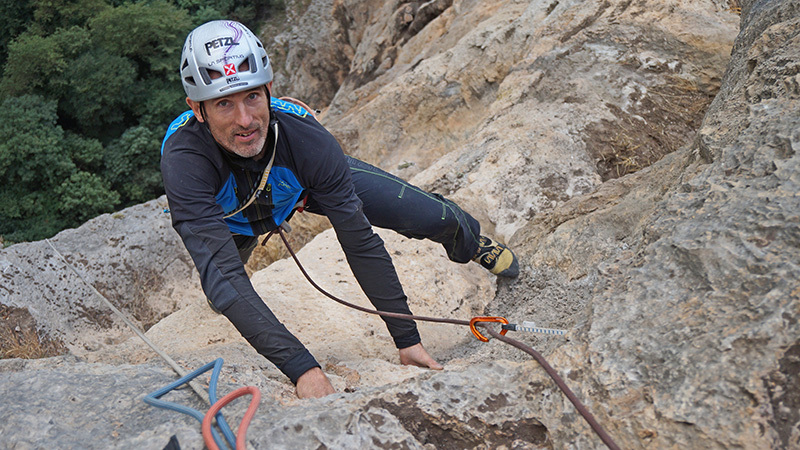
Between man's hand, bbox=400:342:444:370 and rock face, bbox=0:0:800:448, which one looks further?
man's hand, bbox=400:342:444:370

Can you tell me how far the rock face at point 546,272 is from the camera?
65.3 inches

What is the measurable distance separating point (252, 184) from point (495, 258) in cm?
164

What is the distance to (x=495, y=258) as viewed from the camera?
Answer: 376 cm

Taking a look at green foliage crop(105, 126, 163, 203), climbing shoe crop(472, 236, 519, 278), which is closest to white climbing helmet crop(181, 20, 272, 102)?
climbing shoe crop(472, 236, 519, 278)

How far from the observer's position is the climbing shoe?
375 cm

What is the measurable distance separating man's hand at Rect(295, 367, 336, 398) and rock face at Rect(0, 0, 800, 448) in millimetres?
80

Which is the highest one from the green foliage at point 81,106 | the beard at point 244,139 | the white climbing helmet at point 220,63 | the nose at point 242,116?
the white climbing helmet at point 220,63

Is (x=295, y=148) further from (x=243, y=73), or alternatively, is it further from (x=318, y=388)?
(x=318, y=388)

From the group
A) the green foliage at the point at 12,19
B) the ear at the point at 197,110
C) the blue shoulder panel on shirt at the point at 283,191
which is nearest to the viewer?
the ear at the point at 197,110

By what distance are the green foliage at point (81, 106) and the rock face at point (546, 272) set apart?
8.83 meters

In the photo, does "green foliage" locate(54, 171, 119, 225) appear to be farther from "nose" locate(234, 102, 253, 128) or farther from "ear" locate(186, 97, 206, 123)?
"nose" locate(234, 102, 253, 128)

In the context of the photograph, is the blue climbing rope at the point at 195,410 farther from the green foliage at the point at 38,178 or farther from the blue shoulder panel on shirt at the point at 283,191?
the green foliage at the point at 38,178

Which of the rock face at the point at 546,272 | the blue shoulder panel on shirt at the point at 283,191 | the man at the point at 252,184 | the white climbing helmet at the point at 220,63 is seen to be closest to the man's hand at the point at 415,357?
the man at the point at 252,184

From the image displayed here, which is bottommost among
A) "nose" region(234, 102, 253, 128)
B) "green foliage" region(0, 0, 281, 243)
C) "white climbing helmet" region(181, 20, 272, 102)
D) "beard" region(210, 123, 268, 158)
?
"green foliage" region(0, 0, 281, 243)
